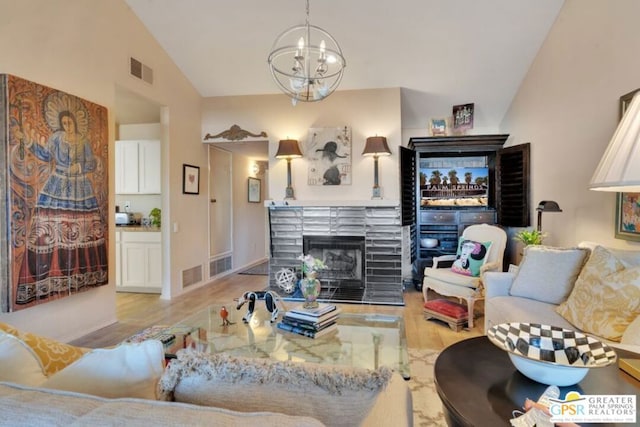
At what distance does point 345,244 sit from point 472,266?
5.57 ft

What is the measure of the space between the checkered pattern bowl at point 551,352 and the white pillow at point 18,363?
1401mm

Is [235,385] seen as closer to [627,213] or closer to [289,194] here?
[627,213]

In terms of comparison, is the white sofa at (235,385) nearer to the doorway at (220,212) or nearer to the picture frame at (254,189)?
the doorway at (220,212)

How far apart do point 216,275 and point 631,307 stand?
5066mm

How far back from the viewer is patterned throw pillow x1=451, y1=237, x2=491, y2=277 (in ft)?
12.1

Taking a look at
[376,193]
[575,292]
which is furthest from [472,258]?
[575,292]

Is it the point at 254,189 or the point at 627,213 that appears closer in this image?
the point at 627,213

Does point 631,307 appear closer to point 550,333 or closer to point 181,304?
point 550,333

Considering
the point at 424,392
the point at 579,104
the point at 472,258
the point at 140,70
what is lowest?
the point at 424,392

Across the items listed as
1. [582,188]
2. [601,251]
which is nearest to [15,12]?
[601,251]

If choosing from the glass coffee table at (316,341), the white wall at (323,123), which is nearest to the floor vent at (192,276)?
the white wall at (323,123)

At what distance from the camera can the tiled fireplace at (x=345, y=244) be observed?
15.1 ft

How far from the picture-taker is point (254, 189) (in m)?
7.14

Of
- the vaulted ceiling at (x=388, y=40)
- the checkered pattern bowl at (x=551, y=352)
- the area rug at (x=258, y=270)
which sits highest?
the vaulted ceiling at (x=388, y=40)
